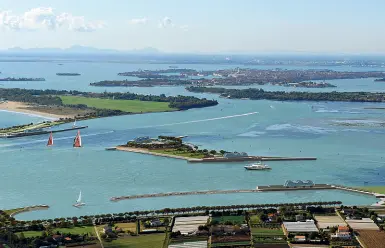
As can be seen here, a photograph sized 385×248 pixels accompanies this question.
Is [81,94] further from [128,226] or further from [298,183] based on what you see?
[128,226]

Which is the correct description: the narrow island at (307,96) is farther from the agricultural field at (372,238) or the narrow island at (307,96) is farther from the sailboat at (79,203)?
the agricultural field at (372,238)

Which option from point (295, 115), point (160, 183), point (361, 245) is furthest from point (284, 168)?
point (295, 115)

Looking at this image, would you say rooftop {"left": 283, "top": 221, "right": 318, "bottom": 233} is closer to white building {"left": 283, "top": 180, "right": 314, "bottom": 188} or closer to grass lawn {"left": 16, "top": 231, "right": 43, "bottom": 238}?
white building {"left": 283, "top": 180, "right": 314, "bottom": 188}

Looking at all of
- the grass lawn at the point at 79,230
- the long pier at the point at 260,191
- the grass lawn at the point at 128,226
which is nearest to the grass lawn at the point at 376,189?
the long pier at the point at 260,191

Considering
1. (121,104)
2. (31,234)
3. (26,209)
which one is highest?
(31,234)

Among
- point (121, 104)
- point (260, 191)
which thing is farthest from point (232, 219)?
point (121, 104)

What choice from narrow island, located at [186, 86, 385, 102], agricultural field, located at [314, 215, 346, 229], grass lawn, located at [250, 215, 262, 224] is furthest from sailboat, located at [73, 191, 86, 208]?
narrow island, located at [186, 86, 385, 102]

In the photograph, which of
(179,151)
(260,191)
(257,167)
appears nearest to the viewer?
(260,191)

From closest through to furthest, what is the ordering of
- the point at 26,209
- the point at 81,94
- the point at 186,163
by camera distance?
the point at 26,209, the point at 186,163, the point at 81,94

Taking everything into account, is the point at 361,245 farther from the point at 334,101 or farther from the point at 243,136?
the point at 334,101
